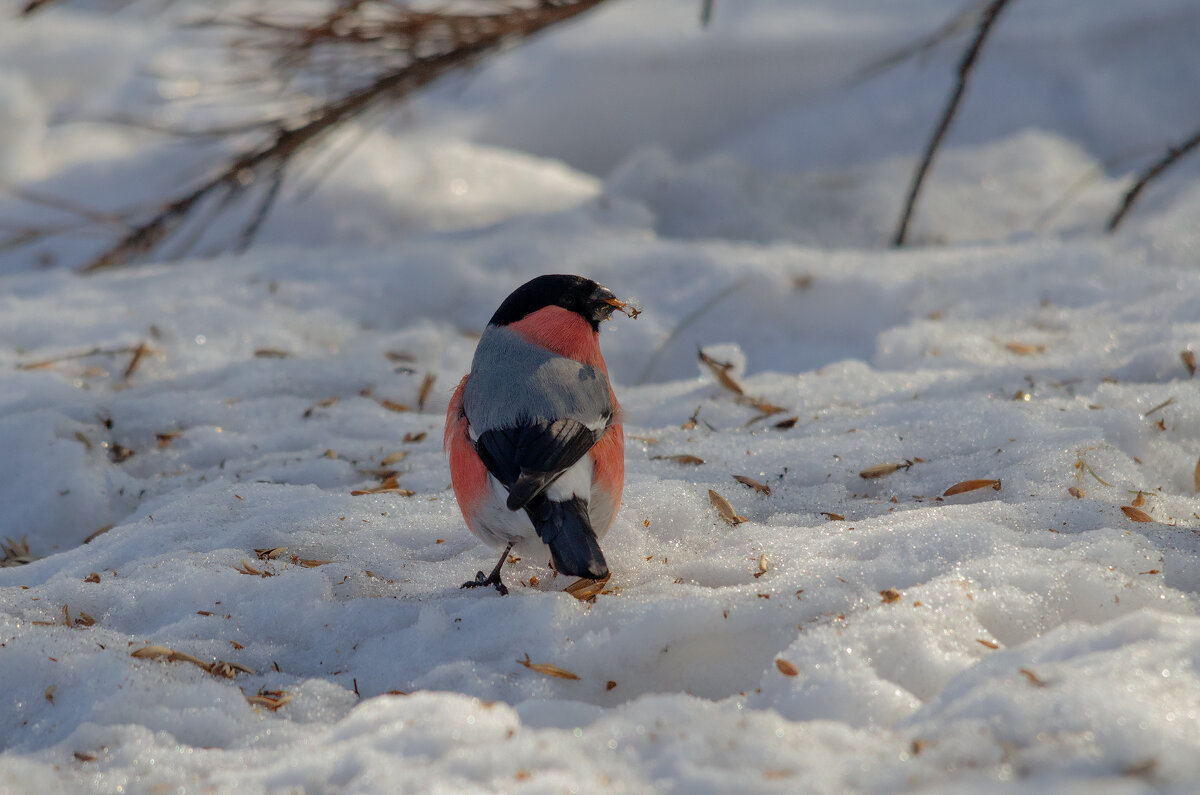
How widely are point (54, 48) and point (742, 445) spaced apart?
6.42 m

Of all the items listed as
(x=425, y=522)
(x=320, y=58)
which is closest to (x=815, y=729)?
(x=425, y=522)

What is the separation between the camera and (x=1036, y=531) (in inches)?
83.5

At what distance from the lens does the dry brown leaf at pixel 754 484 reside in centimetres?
255

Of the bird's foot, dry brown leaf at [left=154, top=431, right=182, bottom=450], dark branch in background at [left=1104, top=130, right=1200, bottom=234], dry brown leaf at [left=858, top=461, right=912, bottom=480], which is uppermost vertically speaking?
dark branch in background at [left=1104, top=130, right=1200, bottom=234]

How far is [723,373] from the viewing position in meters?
3.23

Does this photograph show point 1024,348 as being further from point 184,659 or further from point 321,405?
point 184,659

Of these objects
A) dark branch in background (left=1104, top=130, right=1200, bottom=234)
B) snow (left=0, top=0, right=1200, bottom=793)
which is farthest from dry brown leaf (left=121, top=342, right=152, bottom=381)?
dark branch in background (left=1104, top=130, right=1200, bottom=234)

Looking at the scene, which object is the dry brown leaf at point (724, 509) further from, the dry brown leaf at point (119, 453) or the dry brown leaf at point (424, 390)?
the dry brown leaf at point (119, 453)

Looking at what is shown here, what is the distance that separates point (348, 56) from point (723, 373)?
6.37ft

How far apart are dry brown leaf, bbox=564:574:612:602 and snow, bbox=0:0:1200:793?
1.9 inches

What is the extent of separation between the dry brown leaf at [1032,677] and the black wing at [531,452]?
3.08 feet

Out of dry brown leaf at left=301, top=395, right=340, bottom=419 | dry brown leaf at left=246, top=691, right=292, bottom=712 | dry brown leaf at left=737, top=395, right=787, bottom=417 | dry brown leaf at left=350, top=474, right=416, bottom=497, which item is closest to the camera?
dry brown leaf at left=246, top=691, right=292, bottom=712

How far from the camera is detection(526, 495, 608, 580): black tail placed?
6.33 ft

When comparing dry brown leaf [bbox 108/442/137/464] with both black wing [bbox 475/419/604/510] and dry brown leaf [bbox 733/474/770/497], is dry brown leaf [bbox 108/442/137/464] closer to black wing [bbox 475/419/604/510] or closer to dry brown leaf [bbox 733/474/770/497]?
black wing [bbox 475/419/604/510]
